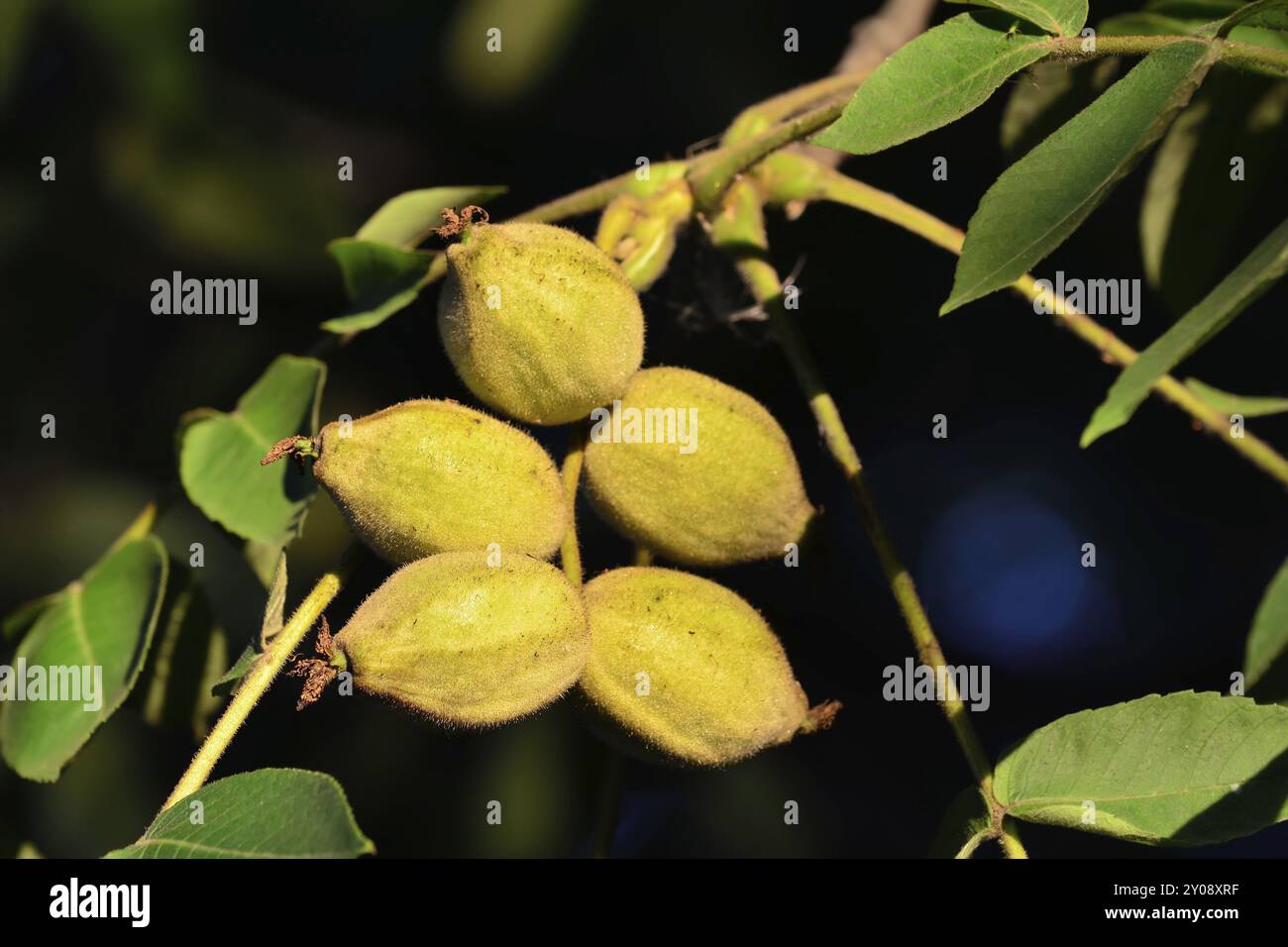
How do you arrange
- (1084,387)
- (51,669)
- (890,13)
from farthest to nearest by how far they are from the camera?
1. (1084,387)
2. (890,13)
3. (51,669)

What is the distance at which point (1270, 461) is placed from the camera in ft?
4.65

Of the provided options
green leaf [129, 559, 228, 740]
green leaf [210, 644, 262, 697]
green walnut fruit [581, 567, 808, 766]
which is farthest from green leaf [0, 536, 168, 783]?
green walnut fruit [581, 567, 808, 766]

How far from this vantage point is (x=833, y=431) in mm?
1330

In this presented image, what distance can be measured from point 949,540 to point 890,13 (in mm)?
801

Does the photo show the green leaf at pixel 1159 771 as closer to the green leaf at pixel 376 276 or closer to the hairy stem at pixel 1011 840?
the hairy stem at pixel 1011 840

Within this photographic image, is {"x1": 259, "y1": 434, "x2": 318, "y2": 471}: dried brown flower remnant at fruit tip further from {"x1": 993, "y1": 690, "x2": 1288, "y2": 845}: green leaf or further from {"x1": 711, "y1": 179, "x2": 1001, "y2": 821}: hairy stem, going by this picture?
{"x1": 993, "y1": 690, "x2": 1288, "y2": 845}: green leaf

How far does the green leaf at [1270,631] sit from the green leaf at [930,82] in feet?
2.09

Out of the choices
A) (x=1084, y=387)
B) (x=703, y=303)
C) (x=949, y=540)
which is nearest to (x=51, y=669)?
(x=703, y=303)

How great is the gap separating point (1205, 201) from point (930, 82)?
79cm

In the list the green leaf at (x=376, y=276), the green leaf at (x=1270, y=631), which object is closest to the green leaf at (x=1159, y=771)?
the green leaf at (x=1270, y=631)

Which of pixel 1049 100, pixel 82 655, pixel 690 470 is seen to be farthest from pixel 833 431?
pixel 82 655

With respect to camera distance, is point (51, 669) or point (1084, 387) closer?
point (51, 669)

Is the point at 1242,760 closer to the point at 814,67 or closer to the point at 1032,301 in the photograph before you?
the point at 1032,301

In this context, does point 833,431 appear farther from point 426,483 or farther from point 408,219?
point 408,219
